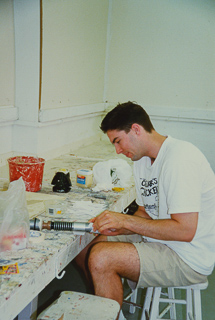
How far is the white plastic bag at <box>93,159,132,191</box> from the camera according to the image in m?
2.08

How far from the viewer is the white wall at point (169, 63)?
3533 millimetres

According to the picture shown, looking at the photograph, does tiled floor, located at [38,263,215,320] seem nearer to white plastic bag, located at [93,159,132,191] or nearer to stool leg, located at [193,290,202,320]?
stool leg, located at [193,290,202,320]

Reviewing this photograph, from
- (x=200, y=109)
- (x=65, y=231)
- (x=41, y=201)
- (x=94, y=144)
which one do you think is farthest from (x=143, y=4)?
(x=65, y=231)

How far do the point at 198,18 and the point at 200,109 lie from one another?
0.96 m

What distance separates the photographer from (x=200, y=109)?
3670 mm

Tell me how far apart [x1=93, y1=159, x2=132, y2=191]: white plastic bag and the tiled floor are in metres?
0.86

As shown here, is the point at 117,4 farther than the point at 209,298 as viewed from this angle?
Yes

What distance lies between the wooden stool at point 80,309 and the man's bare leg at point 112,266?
213mm

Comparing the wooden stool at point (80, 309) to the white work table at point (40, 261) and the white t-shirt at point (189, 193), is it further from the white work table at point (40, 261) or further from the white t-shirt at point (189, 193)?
the white t-shirt at point (189, 193)

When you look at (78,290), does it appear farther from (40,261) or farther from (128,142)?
(40,261)

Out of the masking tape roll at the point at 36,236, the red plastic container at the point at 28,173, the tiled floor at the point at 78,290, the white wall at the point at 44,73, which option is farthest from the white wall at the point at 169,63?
the masking tape roll at the point at 36,236

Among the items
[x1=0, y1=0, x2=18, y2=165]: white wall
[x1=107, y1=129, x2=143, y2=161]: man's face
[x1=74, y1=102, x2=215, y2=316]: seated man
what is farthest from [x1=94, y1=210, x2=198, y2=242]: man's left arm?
[x1=0, y1=0, x2=18, y2=165]: white wall

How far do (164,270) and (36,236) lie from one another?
64 cm

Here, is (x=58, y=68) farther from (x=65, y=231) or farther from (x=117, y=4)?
(x=65, y=231)
